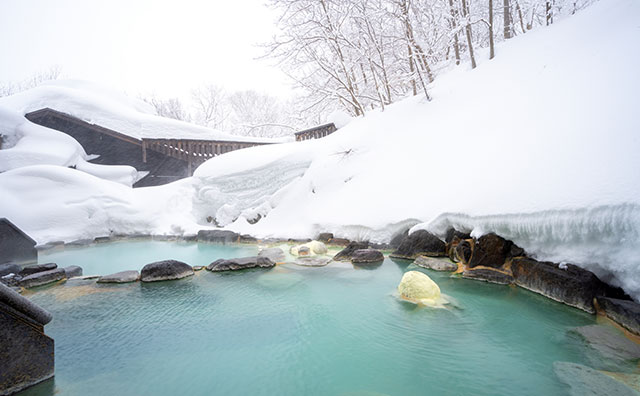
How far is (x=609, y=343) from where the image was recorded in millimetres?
1936

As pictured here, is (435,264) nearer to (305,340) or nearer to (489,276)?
(489,276)

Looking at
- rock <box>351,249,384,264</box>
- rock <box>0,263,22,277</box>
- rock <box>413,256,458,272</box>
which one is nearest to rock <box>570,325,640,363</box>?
rock <box>413,256,458,272</box>

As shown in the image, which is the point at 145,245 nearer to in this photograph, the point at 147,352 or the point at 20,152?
the point at 147,352

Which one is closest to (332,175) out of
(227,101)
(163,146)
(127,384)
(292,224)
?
(292,224)

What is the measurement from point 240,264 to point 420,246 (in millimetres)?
3076

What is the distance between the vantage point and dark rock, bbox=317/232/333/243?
6.04 metres

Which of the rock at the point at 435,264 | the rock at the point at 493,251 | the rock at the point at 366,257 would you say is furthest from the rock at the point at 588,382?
the rock at the point at 366,257

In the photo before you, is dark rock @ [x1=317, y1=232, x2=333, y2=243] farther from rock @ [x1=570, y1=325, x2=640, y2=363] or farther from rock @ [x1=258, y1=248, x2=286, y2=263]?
rock @ [x1=570, y1=325, x2=640, y2=363]

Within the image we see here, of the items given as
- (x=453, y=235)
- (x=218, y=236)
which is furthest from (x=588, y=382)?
(x=218, y=236)

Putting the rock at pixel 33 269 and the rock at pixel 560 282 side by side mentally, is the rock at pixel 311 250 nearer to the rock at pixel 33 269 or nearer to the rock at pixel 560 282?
the rock at pixel 560 282

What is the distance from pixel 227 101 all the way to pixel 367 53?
25696mm

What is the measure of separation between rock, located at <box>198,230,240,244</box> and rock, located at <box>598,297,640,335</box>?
6.78 meters

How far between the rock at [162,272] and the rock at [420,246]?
3593mm

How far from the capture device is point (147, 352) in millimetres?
2113
